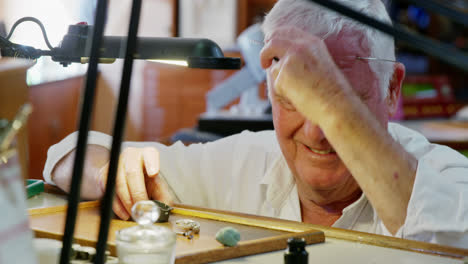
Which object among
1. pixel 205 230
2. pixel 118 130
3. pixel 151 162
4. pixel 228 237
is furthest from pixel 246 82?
pixel 118 130

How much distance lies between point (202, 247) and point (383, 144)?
1.29 feet

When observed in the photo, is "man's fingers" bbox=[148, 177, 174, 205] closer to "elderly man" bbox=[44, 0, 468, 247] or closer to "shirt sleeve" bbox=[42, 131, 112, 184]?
"elderly man" bbox=[44, 0, 468, 247]

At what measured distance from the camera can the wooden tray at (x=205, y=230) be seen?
39.2 inches

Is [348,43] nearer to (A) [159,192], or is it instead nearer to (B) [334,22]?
(B) [334,22]

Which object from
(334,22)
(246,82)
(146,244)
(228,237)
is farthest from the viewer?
(246,82)

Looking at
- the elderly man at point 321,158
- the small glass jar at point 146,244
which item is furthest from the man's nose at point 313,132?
the small glass jar at point 146,244

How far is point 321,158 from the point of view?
1470 mm

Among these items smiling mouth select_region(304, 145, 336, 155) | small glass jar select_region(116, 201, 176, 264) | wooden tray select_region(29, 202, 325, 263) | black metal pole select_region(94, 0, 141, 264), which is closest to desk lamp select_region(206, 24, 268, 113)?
smiling mouth select_region(304, 145, 336, 155)

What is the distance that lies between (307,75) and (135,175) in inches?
16.9

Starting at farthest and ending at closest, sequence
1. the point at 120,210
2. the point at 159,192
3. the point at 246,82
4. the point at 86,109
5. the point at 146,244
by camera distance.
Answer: the point at 246,82 → the point at 159,192 → the point at 120,210 → the point at 146,244 → the point at 86,109

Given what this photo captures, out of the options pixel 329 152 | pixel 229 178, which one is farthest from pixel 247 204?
pixel 329 152

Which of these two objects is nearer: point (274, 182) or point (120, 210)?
point (120, 210)

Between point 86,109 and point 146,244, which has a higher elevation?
point 86,109

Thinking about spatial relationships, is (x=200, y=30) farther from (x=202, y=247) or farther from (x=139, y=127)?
(x=202, y=247)
